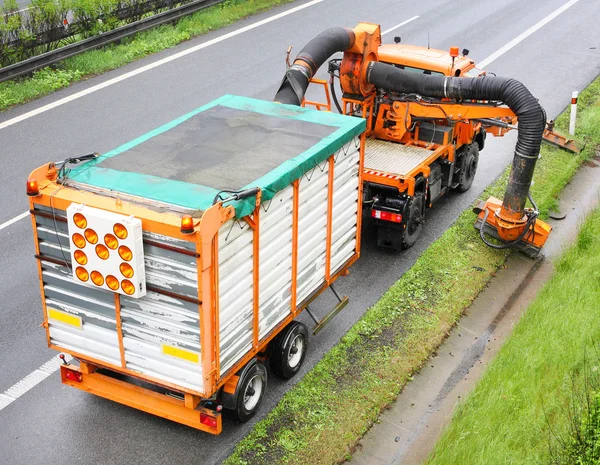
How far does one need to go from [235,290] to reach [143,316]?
0.88 meters

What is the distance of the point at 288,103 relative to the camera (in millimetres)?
10961

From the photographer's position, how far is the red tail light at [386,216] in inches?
467

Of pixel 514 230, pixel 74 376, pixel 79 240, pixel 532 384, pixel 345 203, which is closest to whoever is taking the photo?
pixel 79 240

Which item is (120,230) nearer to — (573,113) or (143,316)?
(143,316)

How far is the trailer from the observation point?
7.29 m

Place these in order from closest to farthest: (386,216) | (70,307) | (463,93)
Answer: (70,307)
(463,93)
(386,216)

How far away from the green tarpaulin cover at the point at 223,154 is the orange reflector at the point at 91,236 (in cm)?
57

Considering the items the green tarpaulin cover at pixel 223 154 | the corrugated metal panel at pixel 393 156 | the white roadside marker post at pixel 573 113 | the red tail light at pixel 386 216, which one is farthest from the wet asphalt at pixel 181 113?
the green tarpaulin cover at pixel 223 154

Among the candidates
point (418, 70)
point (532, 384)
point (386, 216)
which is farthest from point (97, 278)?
point (418, 70)

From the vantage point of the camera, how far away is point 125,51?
62.6ft

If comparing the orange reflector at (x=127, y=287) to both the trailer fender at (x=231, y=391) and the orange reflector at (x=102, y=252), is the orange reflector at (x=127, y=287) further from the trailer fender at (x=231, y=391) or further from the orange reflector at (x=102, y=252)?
the trailer fender at (x=231, y=391)

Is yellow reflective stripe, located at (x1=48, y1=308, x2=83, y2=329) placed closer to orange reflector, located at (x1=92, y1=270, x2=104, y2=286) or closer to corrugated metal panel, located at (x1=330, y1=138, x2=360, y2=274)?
orange reflector, located at (x1=92, y1=270, x2=104, y2=286)

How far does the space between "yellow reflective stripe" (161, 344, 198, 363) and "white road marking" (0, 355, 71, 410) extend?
93.3 inches

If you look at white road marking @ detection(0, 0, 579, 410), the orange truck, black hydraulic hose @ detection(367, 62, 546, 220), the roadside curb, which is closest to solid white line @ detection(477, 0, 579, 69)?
white road marking @ detection(0, 0, 579, 410)
